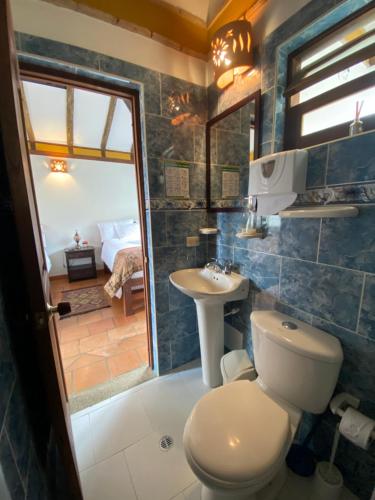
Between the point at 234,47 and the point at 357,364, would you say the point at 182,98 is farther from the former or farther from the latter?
the point at 357,364

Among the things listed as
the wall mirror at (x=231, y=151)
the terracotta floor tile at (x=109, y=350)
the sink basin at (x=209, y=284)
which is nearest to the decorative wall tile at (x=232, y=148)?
the wall mirror at (x=231, y=151)

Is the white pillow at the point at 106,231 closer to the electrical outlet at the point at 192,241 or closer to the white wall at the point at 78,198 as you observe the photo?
the white wall at the point at 78,198

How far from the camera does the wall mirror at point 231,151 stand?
1324mm

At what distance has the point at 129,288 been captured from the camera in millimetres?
2746

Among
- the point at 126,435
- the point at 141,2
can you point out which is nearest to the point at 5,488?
the point at 126,435

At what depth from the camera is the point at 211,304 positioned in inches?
56.3

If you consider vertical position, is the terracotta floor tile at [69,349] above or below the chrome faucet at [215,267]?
below

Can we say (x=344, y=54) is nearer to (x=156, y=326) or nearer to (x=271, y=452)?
(x=271, y=452)

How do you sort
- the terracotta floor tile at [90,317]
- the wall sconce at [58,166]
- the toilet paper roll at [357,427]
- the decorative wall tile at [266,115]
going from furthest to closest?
1. the wall sconce at [58,166]
2. the terracotta floor tile at [90,317]
3. the decorative wall tile at [266,115]
4. the toilet paper roll at [357,427]

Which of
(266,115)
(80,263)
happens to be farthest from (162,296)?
(80,263)

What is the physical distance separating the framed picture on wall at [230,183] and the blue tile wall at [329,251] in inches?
11.3

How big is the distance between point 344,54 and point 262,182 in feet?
2.08

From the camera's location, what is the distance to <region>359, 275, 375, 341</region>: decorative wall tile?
33.9 inches

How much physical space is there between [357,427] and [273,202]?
3.31 ft
